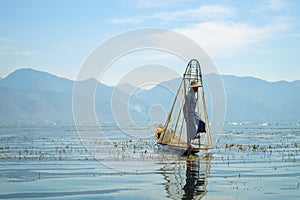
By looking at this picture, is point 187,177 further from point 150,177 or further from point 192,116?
point 192,116

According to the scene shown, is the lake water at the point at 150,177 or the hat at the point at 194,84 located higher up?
the hat at the point at 194,84

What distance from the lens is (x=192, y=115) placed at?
49.9m

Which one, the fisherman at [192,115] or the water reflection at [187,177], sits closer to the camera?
the water reflection at [187,177]

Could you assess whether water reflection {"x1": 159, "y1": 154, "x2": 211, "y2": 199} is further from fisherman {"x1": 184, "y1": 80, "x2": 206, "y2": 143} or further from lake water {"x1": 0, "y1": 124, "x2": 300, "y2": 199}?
fisherman {"x1": 184, "y1": 80, "x2": 206, "y2": 143}

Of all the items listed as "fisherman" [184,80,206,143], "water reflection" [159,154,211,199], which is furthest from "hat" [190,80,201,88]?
"water reflection" [159,154,211,199]

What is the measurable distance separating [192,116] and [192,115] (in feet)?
0.39

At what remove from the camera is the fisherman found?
1938 inches

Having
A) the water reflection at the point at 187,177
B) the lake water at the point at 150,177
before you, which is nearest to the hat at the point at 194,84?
the lake water at the point at 150,177

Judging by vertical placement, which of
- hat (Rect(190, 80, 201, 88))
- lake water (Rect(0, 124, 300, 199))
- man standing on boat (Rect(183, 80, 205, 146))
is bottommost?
lake water (Rect(0, 124, 300, 199))

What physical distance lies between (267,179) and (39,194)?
1526cm

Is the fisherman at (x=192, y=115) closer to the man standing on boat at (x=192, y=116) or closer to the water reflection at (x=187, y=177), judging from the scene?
the man standing on boat at (x=192, y=116)

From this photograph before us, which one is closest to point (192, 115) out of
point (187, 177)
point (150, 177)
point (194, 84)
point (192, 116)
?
point (192, 116)

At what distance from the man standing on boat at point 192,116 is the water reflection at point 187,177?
2.76m

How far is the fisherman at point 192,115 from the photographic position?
49219 mm
